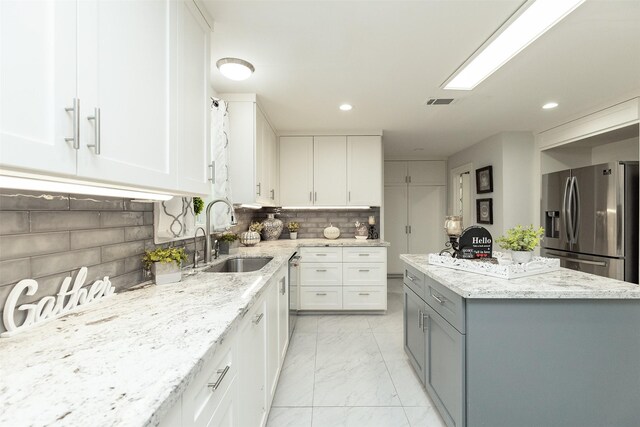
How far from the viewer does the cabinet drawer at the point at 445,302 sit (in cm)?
150

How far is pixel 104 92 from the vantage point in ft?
2.85

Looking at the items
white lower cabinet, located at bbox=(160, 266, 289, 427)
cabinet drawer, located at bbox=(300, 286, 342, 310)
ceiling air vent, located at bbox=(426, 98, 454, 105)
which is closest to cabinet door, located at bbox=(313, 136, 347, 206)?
cabinet drawer, located at bbox=(300, 286, 342, 310)

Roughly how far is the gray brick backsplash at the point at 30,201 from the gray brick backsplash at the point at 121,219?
0.68 ft

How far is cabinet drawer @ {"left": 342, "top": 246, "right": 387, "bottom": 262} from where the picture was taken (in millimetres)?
3686

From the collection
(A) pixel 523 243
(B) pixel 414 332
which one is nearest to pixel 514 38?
(A) pixel 523 243

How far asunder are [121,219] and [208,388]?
0.97m

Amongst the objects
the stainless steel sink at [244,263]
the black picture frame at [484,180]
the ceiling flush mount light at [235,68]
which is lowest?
the stainless steel sink at [244,263]

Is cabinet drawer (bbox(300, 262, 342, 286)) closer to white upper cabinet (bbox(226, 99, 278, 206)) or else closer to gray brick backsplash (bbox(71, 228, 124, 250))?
white upper cabinet (bbox(226, 99, 278, 206))

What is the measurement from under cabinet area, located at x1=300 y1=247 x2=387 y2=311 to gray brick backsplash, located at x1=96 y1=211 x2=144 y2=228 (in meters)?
2.28

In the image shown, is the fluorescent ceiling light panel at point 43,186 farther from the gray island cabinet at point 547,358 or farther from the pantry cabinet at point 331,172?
the pantry cabinet at point 331,172

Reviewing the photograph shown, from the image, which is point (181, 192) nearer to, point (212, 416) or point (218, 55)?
point (212, 416)

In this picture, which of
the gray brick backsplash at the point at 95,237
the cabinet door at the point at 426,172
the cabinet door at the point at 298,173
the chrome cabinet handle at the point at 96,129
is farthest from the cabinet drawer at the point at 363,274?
the chrome cabinet handle at the point at 96,129

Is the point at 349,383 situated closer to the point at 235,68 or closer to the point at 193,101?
the point at 193,101

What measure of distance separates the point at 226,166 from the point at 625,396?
2.73m
